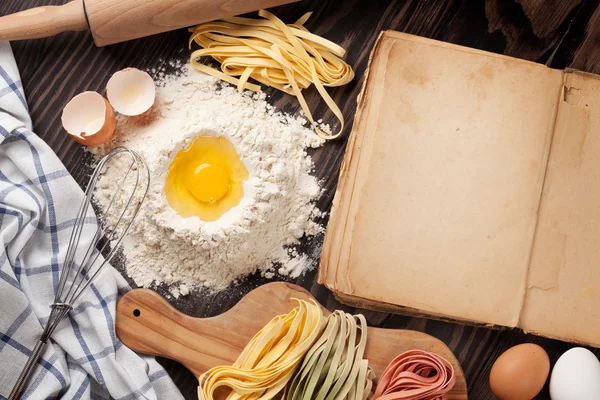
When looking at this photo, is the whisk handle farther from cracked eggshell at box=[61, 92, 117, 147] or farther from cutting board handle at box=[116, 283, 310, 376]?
cracked eggshell at box=[61, 92, 117, 147]

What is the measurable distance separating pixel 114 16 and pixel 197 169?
1.04 ft

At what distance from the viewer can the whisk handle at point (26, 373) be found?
1097 mm

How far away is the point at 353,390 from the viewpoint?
1.10 m

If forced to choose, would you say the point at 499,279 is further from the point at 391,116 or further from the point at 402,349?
the point at 391,116

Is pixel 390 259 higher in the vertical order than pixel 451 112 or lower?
lower

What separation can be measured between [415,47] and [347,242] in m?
0.39

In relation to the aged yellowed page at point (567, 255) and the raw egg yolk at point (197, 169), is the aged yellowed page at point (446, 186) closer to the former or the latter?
the aged yellowed page at point (567, 255)

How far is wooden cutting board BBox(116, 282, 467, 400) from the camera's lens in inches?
45.3

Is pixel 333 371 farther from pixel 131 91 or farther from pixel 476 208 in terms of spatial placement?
pixel 131 91

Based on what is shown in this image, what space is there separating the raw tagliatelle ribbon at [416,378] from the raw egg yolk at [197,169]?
0.42 m

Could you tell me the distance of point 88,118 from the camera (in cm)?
118

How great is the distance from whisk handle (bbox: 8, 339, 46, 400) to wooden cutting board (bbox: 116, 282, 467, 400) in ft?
0.46

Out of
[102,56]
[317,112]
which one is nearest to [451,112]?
A: [317,112]

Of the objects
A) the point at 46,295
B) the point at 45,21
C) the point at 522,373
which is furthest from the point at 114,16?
the point at 522,373
